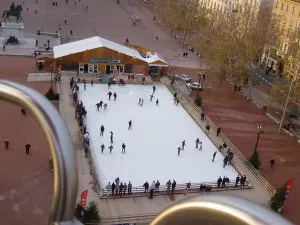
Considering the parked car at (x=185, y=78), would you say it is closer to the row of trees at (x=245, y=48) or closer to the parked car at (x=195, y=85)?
the parked car at (x=195, y=85)

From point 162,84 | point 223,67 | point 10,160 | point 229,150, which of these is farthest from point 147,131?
point 223,67

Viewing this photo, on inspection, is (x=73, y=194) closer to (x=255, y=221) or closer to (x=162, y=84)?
(x=255, y=221)

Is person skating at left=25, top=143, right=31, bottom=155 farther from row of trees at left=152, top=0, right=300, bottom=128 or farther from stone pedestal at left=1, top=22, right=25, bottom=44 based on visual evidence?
stone pedestal at left=1, top=22, right=25, bottom=44

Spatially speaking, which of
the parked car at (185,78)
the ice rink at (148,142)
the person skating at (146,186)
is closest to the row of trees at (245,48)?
the parked car at (185,78)

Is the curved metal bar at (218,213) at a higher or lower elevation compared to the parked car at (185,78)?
higher

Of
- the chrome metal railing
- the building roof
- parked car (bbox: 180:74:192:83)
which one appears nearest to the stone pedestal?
the building roof

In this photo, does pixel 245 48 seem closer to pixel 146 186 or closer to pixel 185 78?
pixel 185 78
